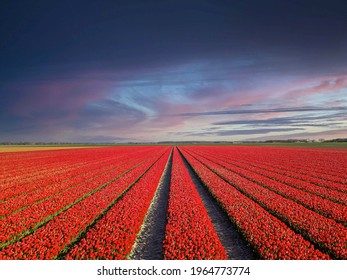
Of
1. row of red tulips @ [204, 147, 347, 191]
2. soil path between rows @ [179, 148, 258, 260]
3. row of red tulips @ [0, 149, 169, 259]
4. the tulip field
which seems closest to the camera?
row of red tulips @ [0, 149, 169, 259]

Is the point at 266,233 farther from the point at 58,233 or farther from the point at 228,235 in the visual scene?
the point at 58,233

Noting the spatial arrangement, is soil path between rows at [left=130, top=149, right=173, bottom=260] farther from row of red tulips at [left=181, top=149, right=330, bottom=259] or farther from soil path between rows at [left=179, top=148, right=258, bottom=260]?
row of red tulips at [left=181, top=149, right=330, bottom=259]

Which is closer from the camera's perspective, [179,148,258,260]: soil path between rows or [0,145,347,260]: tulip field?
[0,145,347,260]: tulip field

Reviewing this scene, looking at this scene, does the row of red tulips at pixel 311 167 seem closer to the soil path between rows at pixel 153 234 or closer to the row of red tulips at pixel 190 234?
the row of red tulips at pixel 190 234

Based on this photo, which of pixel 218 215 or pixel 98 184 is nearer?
pixel 218 215

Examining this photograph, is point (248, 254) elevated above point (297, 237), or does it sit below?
below

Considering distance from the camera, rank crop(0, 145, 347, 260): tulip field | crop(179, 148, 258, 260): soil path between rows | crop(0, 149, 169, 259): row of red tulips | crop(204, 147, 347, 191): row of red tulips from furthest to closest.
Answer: crop(204, 147, 347, 191): row of red tulips, crop(179, 148, 258, 260): soil path between rows, crop(0, 145, 347, 260): tulip field, crop(0, 149, 169, 259): row of red tulips

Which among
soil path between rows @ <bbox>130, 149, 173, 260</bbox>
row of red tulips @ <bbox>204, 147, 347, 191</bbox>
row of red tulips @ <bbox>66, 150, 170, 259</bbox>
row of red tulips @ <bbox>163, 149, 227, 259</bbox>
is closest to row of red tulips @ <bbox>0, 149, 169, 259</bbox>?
row of red tulips @ <bbox>66, 150, 170, 259</bbox>

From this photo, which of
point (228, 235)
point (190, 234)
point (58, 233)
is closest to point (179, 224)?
point (190, 234)

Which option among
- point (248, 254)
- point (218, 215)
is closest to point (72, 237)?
point (248, 254)
